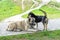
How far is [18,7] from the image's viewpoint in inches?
235

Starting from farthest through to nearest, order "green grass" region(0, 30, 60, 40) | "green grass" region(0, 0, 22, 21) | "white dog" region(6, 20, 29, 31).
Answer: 1. "white dog" region(6, 20, 29, 31)
2. "green grass" region(0, 0, 22, 21)
3. "green grass" region(0, 30, 60, 40)

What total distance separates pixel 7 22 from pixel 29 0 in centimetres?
78

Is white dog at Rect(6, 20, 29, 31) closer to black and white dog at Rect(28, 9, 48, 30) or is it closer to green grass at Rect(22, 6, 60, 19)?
black and white dog at Rect(28, 9, 48, 30)

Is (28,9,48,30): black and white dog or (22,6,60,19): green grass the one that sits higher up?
(22,6,60,19): green grass

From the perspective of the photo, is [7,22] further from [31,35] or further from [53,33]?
[53,33]

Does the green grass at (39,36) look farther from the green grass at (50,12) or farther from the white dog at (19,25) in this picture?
the green grass at (50,12)

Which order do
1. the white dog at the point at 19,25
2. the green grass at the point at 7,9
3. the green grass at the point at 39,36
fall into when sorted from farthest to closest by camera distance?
the white dog at the point at 19,25, the green grass at the point at 7,9, the green grass at the point at 39,36

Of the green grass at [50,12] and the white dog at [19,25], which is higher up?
the green grass at [50,12]

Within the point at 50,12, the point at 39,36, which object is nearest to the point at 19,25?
the point at 39,36

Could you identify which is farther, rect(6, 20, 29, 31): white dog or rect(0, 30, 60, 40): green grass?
rect(6, 20, 29, 31): white dog

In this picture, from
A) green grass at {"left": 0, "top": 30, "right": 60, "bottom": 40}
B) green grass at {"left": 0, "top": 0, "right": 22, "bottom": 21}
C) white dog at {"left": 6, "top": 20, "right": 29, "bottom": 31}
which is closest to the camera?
green grass at {"left": 0, "top": 30, "right": 60, "bottom": 40}

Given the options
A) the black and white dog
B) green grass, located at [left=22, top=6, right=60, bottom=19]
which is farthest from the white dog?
green grass, located at [left=22, top=6, right=60, bottom=19]

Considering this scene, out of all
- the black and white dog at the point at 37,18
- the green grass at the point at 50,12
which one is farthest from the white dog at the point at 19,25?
the green grass at the point at 50,12

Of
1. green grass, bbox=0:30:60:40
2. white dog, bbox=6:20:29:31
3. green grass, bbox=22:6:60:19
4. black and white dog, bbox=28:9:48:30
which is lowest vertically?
green grass, bbox=0:30:60:40
